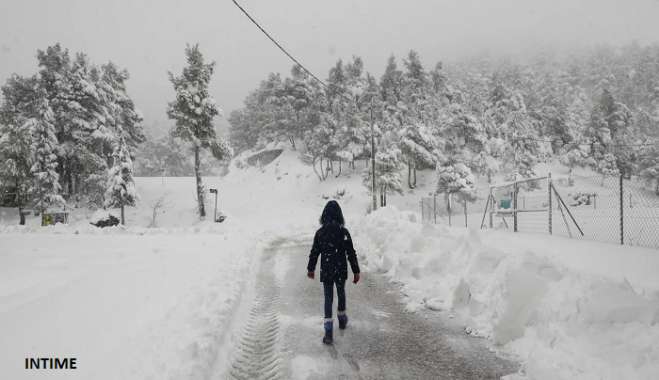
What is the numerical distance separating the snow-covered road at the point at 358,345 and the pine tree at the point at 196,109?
25917 millimetres

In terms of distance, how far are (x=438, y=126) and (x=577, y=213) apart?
83.0 ft

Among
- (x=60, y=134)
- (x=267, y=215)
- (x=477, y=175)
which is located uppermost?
(x=60, y=134)

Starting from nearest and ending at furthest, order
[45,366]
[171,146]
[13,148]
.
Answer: [45,366] → [13,148] → [171,146]

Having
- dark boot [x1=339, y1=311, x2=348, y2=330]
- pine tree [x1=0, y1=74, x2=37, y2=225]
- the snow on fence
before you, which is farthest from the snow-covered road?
pine tree [x1=0, y1=74, x2=37, y2=225]

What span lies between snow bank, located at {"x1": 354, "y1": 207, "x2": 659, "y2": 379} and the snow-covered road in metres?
0.44

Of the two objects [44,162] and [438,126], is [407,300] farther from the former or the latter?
[438,126]

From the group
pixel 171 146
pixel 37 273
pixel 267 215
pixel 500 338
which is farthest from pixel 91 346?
pixel 171 146

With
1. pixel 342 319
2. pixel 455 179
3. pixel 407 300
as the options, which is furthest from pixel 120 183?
pixel 342 319

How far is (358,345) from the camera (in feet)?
17.0

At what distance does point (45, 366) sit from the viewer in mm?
4207

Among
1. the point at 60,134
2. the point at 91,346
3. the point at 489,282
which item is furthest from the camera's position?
the point at 60,134

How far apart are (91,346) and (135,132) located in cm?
4174

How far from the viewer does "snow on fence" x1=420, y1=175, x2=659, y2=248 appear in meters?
10.0

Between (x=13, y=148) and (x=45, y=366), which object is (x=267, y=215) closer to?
(x=13, y=148)
